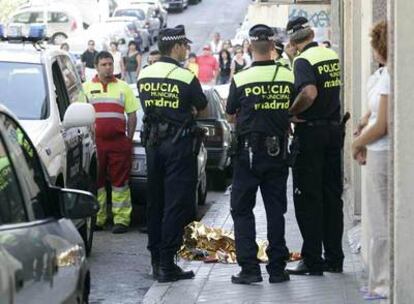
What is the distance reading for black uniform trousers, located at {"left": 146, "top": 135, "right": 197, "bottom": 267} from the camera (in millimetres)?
10078

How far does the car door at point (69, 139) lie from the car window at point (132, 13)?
153 ft

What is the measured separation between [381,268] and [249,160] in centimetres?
152

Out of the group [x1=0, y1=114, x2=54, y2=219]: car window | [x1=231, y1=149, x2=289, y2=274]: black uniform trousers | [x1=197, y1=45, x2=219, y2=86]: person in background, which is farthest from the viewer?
[x1=197, y1=45, x2=219, y2=86]: person in background

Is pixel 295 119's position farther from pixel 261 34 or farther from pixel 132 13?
pixel 132 13

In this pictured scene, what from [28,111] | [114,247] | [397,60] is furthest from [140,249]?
[397,60]

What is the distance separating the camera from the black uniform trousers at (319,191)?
999cm

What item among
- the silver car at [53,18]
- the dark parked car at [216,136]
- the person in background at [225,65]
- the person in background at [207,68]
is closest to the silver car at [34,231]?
the dark parked car at [216,136]

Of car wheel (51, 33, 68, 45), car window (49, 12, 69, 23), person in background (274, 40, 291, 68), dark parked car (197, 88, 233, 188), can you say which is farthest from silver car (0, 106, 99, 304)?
car window (49, 12, 69, 23)

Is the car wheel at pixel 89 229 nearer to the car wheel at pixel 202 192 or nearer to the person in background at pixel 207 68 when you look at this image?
the car wheel at pixel 202 192

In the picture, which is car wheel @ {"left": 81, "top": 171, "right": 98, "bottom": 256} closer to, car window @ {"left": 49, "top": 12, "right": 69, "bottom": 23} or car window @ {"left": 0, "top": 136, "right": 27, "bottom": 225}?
car window @ {"left": 0, "top": 136, "right": 27, "bottom": 225}

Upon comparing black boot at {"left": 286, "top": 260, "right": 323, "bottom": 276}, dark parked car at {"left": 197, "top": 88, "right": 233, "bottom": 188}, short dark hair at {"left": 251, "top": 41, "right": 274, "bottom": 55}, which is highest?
short dark hair at {"left": 251, "top": 41, "right": 274, "bottom": 55}

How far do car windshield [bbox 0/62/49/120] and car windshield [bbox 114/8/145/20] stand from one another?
47.0m

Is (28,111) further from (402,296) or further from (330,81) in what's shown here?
(402,296)

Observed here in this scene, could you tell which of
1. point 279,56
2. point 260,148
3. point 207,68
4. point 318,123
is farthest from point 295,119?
point 207,68
